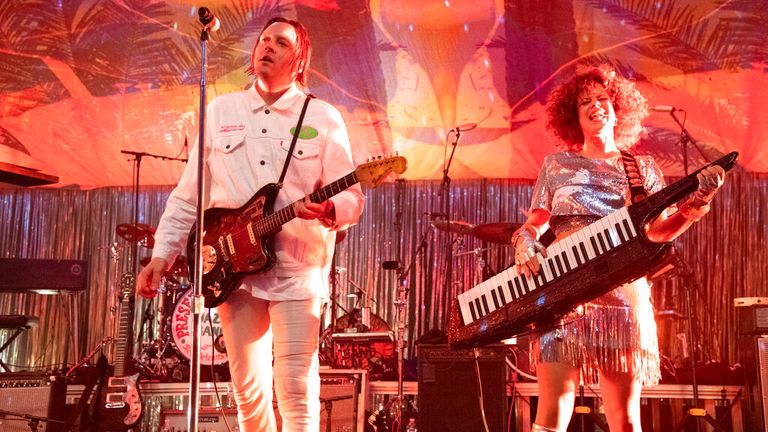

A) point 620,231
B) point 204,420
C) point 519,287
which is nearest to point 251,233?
point 519,287

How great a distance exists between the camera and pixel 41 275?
7828 mm

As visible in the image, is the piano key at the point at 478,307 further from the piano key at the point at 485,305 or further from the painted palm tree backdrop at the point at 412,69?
the painted palm tree backdrop at the point at 412,69

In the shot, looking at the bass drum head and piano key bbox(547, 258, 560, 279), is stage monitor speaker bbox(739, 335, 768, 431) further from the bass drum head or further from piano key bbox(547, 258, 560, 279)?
the bass drum head

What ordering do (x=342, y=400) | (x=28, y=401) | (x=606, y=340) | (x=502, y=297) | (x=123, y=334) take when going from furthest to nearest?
(x=123, y=334)
(x=28, y=401)
(x=342, y=400)
(x=606, y=340)
(x=502, y=297)

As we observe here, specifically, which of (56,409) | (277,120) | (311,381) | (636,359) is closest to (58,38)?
(56,409)

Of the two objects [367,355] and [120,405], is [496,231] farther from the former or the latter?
[120,405]

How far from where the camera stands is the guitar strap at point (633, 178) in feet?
10.9

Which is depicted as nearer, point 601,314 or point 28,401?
point 601,314

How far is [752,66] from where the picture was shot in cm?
766

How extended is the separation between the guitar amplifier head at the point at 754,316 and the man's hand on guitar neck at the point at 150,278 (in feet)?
15.6

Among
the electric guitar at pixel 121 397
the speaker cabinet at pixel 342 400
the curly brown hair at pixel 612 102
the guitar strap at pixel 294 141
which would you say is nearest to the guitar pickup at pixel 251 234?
the guitar strap at pixel 294 141

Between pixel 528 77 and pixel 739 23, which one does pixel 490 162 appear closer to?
pixel 528 77

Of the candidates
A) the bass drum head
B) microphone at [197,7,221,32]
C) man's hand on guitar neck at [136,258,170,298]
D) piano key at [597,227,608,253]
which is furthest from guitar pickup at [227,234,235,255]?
the bass drum head

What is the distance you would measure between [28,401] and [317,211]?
4657 mm
